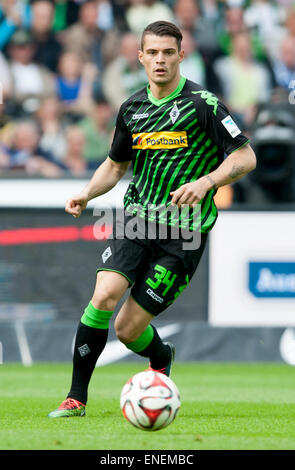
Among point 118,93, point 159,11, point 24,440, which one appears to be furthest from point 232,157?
point 159,11

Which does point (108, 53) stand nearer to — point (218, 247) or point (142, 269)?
point (218, 247)

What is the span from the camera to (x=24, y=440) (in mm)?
4645

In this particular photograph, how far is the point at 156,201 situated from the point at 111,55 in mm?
7687

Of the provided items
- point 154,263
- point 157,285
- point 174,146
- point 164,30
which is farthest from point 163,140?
point 157,285

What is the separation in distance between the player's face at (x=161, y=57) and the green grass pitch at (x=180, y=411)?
213 centimetres

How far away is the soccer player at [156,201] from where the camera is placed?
578 cm

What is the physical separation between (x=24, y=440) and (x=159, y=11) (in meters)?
10.0

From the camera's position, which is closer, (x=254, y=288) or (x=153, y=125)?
(x=153, y=125)

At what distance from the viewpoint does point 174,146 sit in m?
5.91

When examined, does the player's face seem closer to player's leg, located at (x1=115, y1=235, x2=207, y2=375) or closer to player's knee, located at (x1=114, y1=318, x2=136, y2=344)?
player's leg, located at (x1=115, y1=235, x2=207, y2=375)

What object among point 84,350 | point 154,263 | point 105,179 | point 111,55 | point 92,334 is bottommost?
point 84,350

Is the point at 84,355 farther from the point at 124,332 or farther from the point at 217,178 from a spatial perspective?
the point at 217,178

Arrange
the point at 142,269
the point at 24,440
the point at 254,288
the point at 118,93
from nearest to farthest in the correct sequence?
the point at 24,440 < the point at 142,269 < the point at 254,288 < the point at 118,93

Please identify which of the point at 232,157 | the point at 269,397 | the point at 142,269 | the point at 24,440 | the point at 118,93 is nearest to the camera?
the point at 24,440
